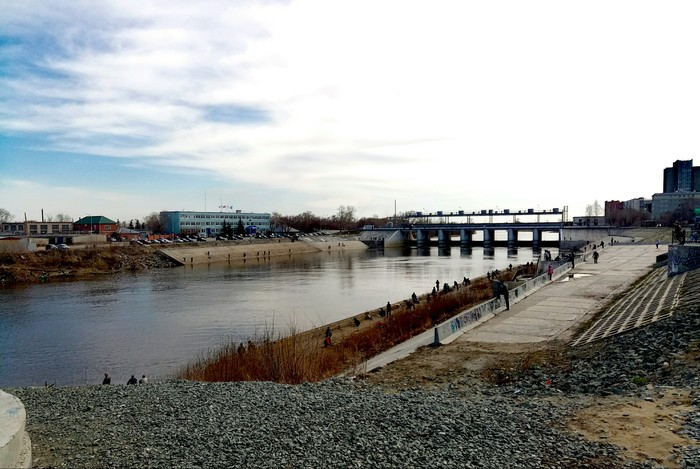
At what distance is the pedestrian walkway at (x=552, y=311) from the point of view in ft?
68.9

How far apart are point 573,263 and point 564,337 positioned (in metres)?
29.0

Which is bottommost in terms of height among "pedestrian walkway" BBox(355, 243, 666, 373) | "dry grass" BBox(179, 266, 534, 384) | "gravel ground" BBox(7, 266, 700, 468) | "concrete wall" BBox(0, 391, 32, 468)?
"dry grass" BBox(179, 266, 534, 384)

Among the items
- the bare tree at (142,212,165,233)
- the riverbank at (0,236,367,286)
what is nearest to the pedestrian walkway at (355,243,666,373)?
the riverbank at (0,236,367,286)

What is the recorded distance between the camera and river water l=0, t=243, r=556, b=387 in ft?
82.6

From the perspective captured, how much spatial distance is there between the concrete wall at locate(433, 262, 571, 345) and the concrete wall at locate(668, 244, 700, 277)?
927 centimetres

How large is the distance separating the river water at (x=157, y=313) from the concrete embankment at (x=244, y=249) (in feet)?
61.2

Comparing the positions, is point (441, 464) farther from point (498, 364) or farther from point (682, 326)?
point (682, 326)

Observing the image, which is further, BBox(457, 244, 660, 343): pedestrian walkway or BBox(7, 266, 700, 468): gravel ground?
BBox(457, 244, 660, 343): pedestrian walkway

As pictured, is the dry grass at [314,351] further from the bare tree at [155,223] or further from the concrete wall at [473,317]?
the bare tree at [155,223]

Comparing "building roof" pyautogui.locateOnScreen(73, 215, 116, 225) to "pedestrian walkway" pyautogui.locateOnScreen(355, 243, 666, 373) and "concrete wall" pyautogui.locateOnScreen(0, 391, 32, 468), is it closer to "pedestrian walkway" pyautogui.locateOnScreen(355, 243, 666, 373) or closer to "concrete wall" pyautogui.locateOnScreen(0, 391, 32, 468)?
"pedestrian walkway" pyautogui.locateOnScreen(355, 243, 666, 373)

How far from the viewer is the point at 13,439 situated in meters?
7.29

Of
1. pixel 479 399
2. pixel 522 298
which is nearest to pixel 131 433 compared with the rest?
pixel 479 399

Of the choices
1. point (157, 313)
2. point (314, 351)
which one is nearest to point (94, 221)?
point (157, 313)

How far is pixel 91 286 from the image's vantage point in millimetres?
55031
